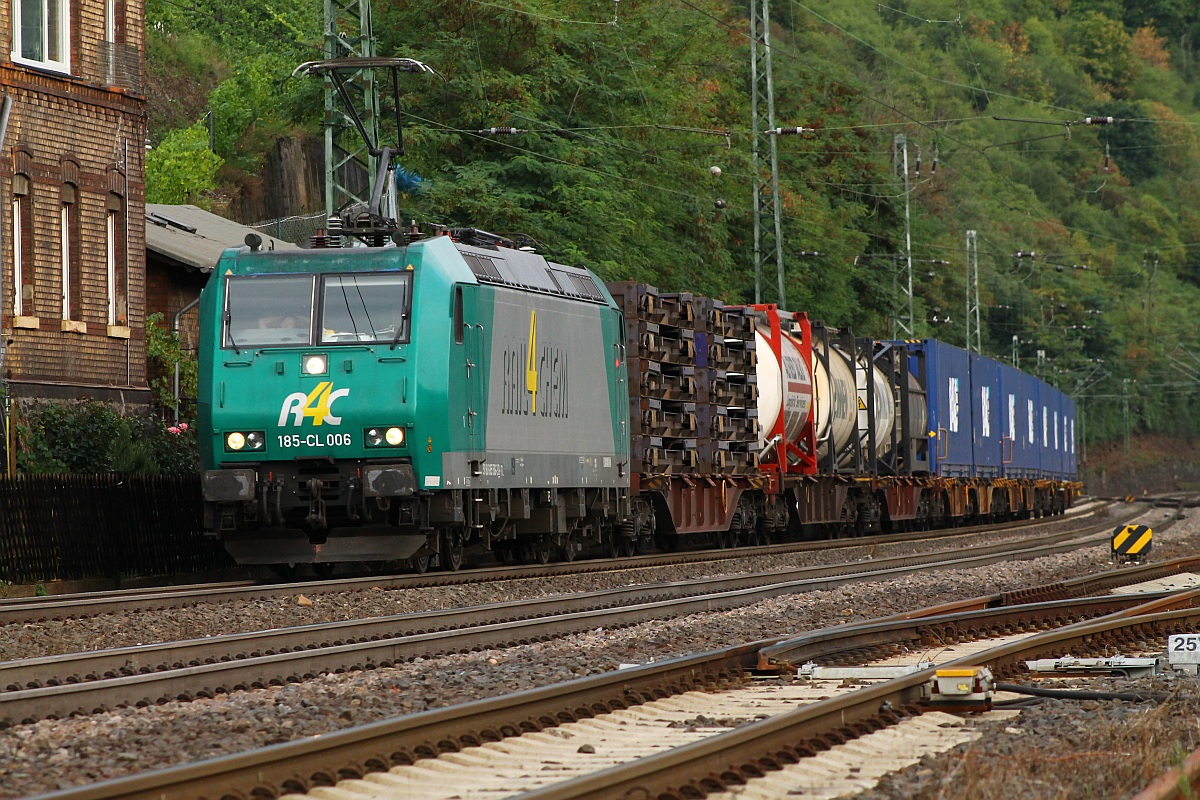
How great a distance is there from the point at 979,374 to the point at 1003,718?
3175 centimetres

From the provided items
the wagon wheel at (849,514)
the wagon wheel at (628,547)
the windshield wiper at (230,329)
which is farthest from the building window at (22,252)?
the wagon wheel at (849,514)

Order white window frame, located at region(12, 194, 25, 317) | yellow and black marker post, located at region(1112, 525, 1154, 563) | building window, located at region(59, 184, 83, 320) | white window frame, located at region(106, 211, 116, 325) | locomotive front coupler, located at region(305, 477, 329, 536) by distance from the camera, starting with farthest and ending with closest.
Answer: white window frame, located at region(106, 211, 116, 325), building window, located at region(59, 184, 83, 320), white window frame, located at region(12, 194, 25, 317), yellow and black marker post, located at region(1112, 525, 1154, 563), locomotive front coupler, located at region(305, 477, 329, 536)

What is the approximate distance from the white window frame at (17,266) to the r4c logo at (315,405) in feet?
27.1

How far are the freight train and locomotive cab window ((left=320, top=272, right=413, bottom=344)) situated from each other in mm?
21

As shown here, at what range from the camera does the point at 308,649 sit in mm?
11523

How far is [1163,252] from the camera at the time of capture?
123 meters

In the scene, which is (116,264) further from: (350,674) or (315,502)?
(350,674)

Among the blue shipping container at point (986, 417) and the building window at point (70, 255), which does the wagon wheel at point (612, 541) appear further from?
the blue shipping container at point (986, 417)

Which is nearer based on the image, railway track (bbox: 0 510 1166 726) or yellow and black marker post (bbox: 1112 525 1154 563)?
railway track (bbox: 0 510 1166 726)

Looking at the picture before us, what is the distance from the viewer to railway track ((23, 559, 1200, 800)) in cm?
632

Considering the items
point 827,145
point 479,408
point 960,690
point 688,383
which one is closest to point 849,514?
point 688,383

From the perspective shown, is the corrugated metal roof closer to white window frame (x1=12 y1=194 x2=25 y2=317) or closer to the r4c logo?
white window frame (x1=12 y1=194 x2=25 y2=317)

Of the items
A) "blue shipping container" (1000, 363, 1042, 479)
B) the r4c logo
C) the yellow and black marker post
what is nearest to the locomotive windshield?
the r4c logo

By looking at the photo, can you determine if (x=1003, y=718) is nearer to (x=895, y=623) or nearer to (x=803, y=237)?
(x=895, y=623)
